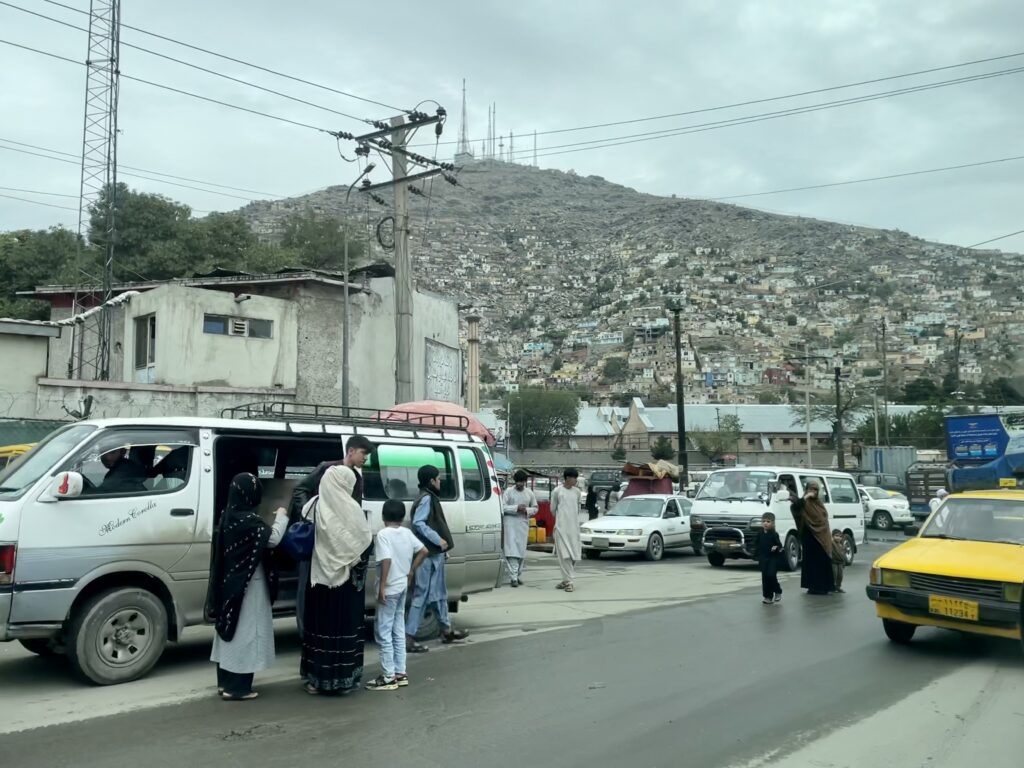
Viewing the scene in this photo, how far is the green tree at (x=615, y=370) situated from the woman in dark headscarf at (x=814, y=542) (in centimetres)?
14026

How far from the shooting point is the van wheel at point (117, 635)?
6.78 meters

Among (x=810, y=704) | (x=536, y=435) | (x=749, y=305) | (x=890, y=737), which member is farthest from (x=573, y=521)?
(x=749, y=305)

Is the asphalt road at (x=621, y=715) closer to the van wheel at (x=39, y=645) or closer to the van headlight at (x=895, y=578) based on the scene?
the van wheel at (x=39, y=645)

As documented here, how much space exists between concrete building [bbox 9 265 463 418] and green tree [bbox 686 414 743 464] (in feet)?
189

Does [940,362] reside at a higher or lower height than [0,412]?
higher

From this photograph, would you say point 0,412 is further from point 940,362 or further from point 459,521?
point 940,362

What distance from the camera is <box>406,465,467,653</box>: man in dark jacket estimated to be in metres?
8.30

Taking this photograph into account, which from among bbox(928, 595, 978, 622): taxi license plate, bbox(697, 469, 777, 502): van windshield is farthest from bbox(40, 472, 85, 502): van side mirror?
bbox(697, 469, 777, 502): van windshield

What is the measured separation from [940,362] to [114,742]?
128 m

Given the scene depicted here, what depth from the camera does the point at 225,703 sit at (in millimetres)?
6473

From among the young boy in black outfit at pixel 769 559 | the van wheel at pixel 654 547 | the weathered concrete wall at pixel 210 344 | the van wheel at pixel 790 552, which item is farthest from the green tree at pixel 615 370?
the young boy in black outfit at pixel 769 559

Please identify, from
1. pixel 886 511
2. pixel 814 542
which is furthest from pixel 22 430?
pixel 886 511

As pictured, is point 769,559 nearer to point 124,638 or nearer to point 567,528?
point 567,528

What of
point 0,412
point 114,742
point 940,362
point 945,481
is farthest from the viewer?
point 940,362
